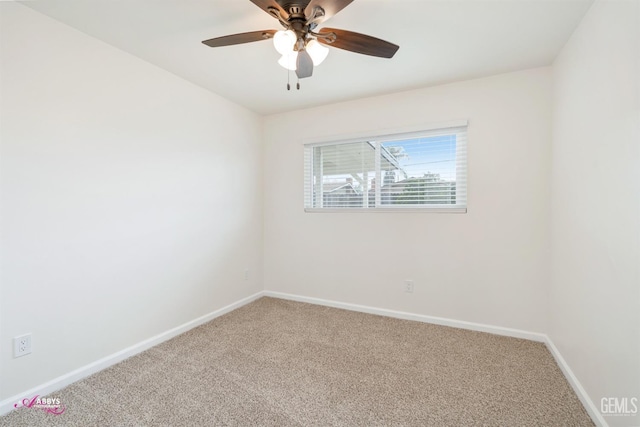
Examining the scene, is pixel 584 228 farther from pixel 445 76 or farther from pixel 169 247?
pixel 169 247

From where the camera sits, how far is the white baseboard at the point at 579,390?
1478 mm

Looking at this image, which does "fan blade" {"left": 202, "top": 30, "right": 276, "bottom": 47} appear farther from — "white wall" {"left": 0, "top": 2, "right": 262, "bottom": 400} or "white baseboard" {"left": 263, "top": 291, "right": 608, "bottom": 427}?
"white baseboard" {"left": 263, "top": 291, "right": 608, "bottom": 427}

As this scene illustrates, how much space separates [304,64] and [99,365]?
249cm

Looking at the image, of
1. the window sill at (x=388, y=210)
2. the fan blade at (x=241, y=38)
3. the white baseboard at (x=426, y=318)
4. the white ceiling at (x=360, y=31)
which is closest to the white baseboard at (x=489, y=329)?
the white baseboard at (x=426, y=318)

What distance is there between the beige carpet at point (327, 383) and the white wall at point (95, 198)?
328mm

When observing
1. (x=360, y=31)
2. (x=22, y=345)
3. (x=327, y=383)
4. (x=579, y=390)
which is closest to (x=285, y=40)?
(x=360, y=31)

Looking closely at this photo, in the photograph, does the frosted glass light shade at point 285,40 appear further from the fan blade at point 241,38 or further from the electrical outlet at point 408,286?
the electrical outlet at point 408,286

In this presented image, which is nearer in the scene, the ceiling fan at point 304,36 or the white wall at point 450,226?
the ceiling fan at point 304,36

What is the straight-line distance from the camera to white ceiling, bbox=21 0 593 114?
1.66 metres

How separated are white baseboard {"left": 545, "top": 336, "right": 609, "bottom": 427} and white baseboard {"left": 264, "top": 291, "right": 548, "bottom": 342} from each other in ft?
0.72

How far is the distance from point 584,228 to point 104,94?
332 centimetres

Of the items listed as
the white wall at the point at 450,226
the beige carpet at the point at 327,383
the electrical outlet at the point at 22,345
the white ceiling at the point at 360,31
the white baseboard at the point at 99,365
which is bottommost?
the beige carpet at the point at 327,383

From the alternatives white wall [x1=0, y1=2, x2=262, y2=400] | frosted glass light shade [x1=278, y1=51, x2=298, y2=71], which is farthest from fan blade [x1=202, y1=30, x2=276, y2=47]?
white wall [x1=0, y1=2, x2=262, y2=400]

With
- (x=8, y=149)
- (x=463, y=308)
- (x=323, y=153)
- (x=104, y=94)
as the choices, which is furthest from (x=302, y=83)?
(x=463, y=308)
